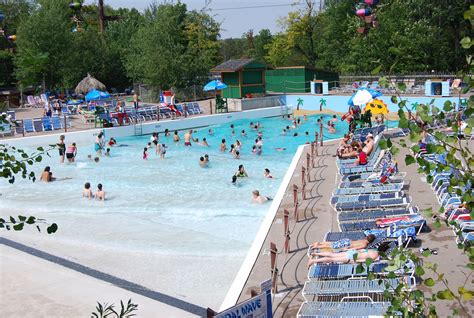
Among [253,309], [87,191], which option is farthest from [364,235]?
[87,191]

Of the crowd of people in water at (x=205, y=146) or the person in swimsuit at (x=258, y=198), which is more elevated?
the crowd of people in water at (x=205, y=146)

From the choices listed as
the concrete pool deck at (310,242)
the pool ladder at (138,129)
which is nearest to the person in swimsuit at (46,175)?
the concrete pool deck at (310,242)

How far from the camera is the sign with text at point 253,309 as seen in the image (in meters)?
4.37

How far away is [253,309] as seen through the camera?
183 inches

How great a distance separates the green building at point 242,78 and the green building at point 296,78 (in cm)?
186

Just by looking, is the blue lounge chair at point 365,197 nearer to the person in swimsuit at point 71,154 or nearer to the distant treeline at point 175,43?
the person in swimsuit at point 71,154

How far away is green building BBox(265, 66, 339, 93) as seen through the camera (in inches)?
1254

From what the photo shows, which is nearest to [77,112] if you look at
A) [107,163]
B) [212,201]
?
[107,163]

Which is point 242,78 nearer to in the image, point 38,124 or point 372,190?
point 38,124

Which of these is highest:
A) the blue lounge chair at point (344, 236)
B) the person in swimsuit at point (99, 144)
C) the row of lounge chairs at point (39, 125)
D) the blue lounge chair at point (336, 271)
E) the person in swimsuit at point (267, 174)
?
the row of lounge chairs at point (39, 125)

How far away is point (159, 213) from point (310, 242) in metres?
4.84

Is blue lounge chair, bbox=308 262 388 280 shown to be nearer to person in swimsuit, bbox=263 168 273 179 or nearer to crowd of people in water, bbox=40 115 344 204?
crowd of people in water, bbox=40 115 344 204

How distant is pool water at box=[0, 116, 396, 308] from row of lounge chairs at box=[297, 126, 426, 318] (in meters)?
1.73

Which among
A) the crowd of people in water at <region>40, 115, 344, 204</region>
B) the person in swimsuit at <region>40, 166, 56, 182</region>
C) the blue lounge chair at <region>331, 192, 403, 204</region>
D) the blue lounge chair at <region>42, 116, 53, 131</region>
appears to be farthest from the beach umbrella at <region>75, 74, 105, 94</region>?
the blue lounge chair at <region>331, 192, 403, 204</region>
